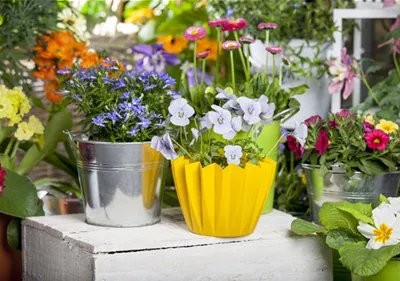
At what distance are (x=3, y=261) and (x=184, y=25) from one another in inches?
64.8

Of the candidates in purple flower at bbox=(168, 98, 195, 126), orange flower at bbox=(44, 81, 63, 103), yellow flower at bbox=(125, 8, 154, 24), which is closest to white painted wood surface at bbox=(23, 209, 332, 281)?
purple flower at bbox=(168, 98, 195, 126)

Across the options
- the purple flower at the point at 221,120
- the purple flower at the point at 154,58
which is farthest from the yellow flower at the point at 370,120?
the purple flower at the point at 154,58

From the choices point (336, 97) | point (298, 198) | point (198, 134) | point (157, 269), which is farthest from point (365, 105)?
point (157, 269)

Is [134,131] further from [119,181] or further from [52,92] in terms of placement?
[52,92]

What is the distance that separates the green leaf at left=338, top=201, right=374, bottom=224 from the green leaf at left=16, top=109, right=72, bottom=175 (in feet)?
2.87

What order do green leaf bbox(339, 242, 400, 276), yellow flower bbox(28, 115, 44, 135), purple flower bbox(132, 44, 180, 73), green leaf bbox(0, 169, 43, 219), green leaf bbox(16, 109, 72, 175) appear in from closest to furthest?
1. green leaf bbox(339, 242, 400, 276)
2. green leaf bbox(0, 169, 43, 219)
3. yellow flower bbox(28, 115, 44, 135)
4. green leaf bbox(16, 109, 72, 175)
5. purple flower bbox(132, 44, 180, 73)

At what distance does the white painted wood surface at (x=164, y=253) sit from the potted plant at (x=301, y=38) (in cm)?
66

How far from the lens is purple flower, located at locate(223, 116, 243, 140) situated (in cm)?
176

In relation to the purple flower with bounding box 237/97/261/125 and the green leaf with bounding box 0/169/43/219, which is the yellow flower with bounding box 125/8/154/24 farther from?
the purple flower with bounding box 237/97/261/125

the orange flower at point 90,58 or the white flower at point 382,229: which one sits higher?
the orange flower at point 90,58

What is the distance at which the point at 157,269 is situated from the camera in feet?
5.59

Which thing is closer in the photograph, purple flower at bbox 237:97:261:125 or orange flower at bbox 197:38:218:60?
purple flower at bbox 237:97:261:125

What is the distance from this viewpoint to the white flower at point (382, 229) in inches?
67.3

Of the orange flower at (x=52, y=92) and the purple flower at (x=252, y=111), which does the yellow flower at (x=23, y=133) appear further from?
the purple flower at (x=252, y=111)
